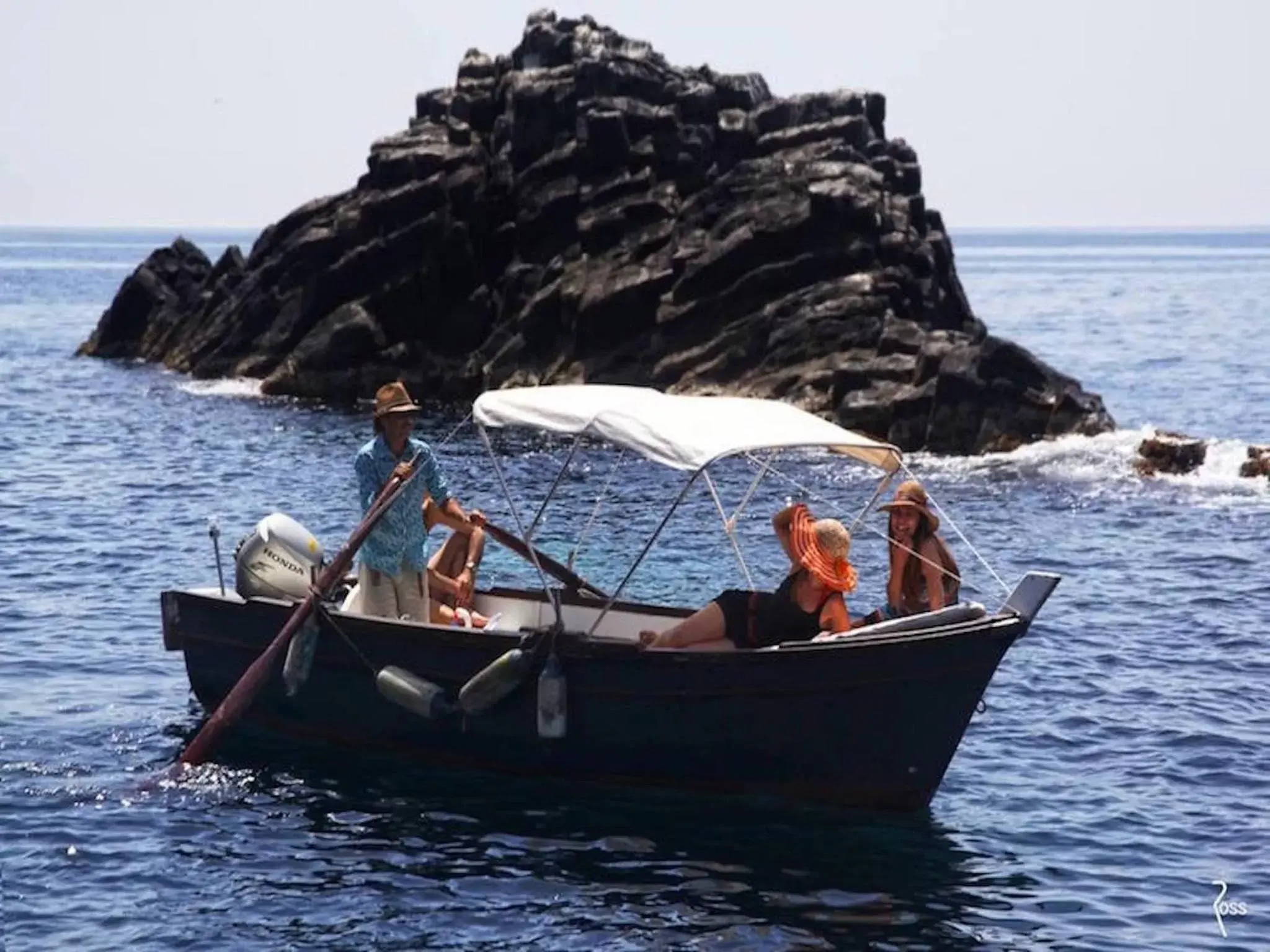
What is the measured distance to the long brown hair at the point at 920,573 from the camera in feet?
51.2

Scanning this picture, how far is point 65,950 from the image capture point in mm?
12859

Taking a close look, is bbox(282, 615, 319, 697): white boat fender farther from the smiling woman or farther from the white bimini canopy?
the smiling woman

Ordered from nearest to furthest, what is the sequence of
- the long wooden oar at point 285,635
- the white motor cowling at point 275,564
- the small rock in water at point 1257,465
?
the long wooden oar at point 285,635 → the white motor cowling at point 275,564 → the small rock in water at point 1257,465

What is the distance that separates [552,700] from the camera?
15.2 metres

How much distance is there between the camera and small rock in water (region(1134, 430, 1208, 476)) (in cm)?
3441

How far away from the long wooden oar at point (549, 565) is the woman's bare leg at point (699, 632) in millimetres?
2507

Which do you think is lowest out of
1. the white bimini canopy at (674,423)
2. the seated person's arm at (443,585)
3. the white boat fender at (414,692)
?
the white boat fender at (414,692)

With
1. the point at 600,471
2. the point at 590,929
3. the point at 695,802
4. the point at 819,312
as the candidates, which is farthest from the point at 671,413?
the point at 819,312

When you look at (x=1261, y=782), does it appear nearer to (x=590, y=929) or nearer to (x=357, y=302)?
(x=590, y=929)

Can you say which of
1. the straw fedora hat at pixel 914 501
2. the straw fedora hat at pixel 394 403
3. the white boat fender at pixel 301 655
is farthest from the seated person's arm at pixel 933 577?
the white boat fender at pixel 301 655

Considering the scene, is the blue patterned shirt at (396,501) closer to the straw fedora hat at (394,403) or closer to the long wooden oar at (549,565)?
the straw fedora hat at (394,403)

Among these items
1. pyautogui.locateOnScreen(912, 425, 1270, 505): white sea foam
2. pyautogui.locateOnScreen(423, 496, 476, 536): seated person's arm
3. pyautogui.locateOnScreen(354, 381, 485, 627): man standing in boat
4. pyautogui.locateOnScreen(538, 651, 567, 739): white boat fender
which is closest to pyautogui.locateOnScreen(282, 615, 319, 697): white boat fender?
pyautogui.locateOnScreen(354, 381, 485, 627): man standing in boat

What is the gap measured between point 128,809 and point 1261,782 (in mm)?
9460

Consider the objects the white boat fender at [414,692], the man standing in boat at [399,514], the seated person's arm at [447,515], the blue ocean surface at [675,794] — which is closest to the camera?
the blue ocean surface at [675,794]
